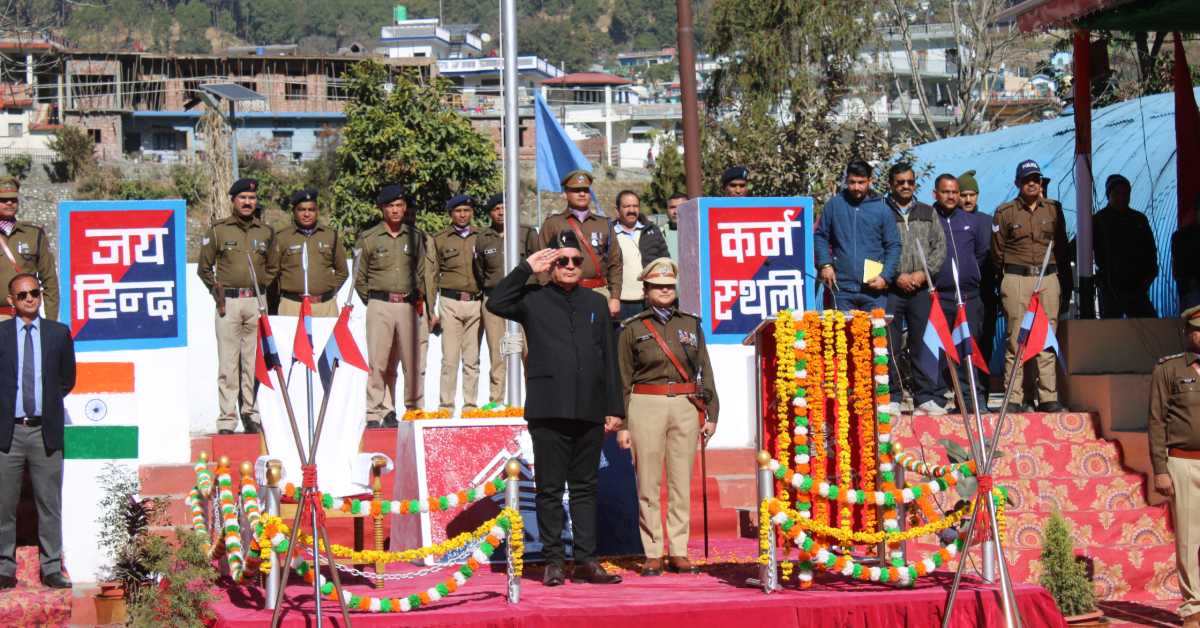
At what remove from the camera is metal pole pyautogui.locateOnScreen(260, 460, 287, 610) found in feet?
24.9

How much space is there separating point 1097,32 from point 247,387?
26.0 feet

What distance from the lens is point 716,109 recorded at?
33.8 m

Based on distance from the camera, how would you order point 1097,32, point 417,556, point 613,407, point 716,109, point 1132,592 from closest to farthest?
point 417,556 → point 613,407 → point 1132,592 → point 1097,32 → point 716,109

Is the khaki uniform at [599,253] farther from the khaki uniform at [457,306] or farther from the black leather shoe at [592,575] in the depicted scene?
the black leather shoe at [592,575]

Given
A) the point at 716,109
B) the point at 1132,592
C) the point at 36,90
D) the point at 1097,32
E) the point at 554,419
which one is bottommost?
the point at 1132,592

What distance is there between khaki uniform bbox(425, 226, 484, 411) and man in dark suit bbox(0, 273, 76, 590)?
3.47 meters

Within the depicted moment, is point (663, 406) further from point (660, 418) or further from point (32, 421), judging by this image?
point (32, 421)

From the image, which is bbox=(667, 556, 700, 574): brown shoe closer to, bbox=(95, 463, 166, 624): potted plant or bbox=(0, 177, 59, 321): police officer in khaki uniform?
bbox=(95, 463, 166, 624): potted plant

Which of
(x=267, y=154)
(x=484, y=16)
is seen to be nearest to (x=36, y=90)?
(x=267, y=154)

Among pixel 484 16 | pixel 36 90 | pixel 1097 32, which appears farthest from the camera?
pixel 484 16

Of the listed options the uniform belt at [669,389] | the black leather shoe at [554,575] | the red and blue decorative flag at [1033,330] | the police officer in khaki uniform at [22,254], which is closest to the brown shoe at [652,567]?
the black leather shoe at [554,575]

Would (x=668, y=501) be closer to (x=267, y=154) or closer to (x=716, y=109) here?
(x=716, y=109)

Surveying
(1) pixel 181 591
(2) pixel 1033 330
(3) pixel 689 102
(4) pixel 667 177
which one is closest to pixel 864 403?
(2) pixel 1033 330

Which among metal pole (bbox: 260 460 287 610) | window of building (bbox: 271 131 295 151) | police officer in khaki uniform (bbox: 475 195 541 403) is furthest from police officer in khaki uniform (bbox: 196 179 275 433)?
window of building (bbox: 271 131 295 151)
